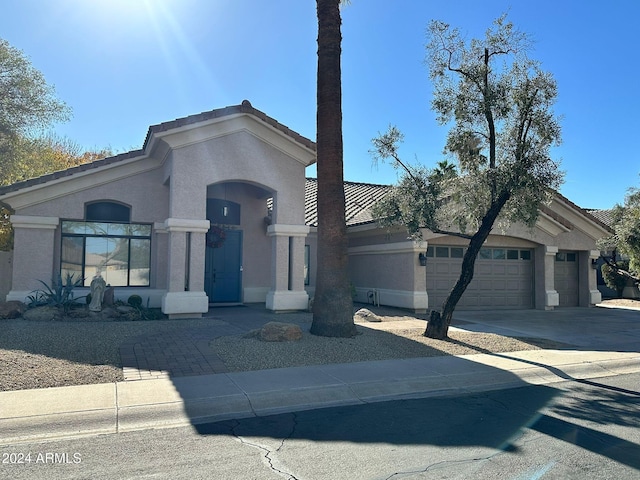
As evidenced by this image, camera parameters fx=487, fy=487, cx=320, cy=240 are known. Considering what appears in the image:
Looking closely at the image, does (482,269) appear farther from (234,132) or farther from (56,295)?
(56,295)

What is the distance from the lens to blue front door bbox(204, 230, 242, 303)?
16.7 meters

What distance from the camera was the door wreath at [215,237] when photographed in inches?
642

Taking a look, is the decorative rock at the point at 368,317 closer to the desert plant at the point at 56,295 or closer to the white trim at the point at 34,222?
the desert plant at the point at 56,295

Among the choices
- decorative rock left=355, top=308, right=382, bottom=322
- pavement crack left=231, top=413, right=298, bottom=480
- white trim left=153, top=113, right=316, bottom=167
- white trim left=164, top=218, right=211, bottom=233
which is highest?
white trim left=153, top=113, right=316, bottom=167

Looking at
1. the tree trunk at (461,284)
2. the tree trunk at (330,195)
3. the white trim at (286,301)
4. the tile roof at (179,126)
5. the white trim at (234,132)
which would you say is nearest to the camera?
the tree trunk at (330,195)

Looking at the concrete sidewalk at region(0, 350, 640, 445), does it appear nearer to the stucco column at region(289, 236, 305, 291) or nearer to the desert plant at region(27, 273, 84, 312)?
the stucco column at region(289, 236, 305, 291)

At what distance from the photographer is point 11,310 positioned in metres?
12.3

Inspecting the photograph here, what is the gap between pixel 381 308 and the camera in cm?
1758

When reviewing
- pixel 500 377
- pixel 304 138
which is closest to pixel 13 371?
pixel 500 377

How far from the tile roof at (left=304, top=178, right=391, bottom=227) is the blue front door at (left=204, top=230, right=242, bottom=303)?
2907mm

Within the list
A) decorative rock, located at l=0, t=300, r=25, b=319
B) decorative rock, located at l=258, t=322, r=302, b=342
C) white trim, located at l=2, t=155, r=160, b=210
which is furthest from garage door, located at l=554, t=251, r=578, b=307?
decorative rock, located at l=0, t=300, r=25, b=319

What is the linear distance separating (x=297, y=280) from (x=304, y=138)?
14.6 feet

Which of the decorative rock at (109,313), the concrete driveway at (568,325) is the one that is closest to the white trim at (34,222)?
the decorative rock at (109,313)

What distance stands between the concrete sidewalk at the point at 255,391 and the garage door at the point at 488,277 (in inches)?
309
